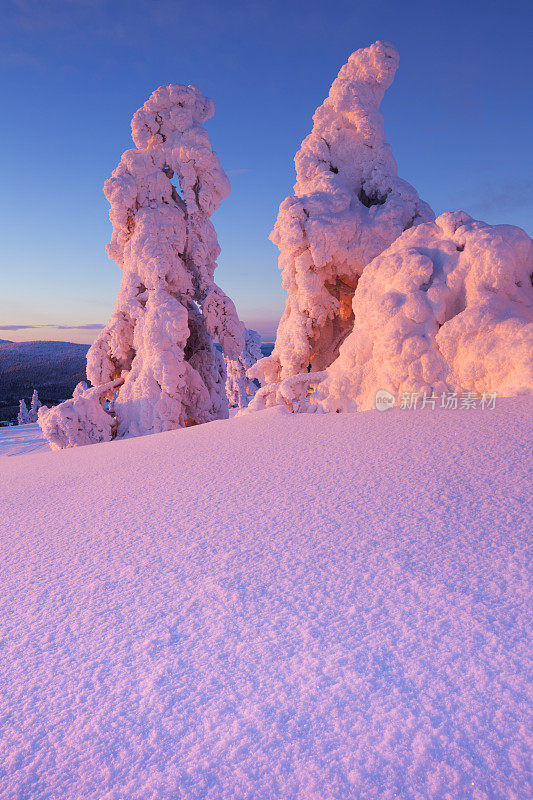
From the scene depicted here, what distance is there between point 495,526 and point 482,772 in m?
→ 1.03

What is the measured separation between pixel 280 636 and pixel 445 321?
11.7 ft

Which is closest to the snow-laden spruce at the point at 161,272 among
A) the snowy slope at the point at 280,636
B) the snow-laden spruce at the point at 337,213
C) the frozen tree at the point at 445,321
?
the snow-laden spruce at the point at 337,213

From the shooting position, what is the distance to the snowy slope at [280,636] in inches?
36.3

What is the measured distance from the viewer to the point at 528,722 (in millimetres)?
963

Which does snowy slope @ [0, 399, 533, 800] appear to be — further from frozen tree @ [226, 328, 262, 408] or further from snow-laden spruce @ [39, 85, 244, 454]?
frozen tree @ [226, 328, 262, 408]

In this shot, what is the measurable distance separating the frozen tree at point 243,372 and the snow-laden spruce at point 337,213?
29.1ft

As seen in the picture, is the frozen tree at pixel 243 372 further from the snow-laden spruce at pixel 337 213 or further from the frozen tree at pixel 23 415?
the frozen tree at pixel 23 415

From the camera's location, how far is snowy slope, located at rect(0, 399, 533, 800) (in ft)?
3.02

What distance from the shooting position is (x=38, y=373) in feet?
149

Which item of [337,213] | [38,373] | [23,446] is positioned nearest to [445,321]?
[337,213]

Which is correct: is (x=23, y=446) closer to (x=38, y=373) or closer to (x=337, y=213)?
(x=337, y=213)

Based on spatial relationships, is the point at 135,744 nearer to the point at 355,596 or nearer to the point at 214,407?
the point at 355,596

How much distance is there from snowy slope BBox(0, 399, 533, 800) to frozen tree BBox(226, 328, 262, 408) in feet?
43.3

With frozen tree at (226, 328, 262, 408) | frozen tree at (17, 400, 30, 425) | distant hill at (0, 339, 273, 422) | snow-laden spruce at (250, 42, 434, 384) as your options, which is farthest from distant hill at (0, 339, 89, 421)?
snow-laden spruce at (250, 42, 434, 384)
